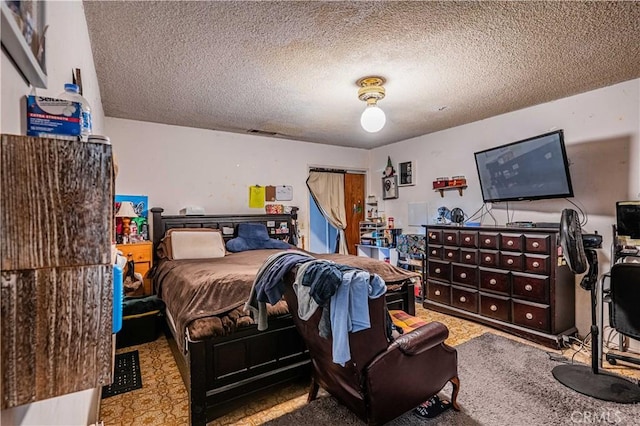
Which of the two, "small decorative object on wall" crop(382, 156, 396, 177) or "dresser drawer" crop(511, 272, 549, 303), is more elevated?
"small decorative object on wall" crop(382, 156, 396, 177)

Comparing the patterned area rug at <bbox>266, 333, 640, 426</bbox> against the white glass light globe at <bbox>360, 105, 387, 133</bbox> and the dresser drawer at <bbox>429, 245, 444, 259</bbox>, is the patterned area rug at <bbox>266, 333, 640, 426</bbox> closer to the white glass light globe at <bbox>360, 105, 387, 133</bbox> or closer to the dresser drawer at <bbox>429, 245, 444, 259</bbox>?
the dresser drawer at <bbox>429, 245, 444, 259</bbox>

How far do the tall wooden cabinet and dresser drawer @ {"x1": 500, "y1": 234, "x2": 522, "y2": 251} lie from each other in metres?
3.61

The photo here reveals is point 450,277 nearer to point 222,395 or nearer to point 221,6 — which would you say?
point 222,395

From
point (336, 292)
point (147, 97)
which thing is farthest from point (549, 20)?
point (147, 97)

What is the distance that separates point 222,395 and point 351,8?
2.46m

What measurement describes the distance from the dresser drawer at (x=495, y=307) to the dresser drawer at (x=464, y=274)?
0.19m

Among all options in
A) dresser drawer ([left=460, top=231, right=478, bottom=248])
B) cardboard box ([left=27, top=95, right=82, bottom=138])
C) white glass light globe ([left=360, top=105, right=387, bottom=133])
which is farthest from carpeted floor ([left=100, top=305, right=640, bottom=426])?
white glass light globe ([left=360, top=105, right=387, bottom=133])

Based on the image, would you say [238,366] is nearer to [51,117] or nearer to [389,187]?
[51,117]

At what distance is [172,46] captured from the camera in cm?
Result: 219

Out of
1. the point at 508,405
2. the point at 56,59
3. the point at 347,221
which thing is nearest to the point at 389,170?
the point at 347,221

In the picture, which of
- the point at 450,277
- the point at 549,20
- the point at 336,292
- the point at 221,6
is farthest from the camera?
the point at 450,277

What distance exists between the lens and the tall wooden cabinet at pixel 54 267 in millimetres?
Answer: 554

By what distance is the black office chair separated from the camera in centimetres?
213

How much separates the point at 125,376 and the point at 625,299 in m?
3.77
